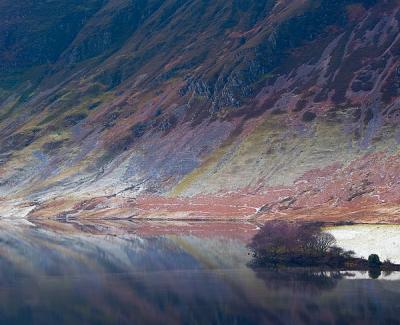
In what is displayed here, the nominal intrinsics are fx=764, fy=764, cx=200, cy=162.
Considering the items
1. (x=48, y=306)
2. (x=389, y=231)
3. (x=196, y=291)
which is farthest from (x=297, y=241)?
(x=48, y=306)

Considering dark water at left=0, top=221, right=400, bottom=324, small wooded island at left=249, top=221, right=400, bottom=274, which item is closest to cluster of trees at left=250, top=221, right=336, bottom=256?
small wooded island at left=249, top=221, right=400, bottom=274

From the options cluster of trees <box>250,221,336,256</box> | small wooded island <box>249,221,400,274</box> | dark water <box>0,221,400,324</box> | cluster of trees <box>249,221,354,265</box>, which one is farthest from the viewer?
cluster of trees <box>250,221,336,256</box>

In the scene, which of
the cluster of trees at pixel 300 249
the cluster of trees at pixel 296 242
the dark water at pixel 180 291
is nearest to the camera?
the dark water at pixel 180 291

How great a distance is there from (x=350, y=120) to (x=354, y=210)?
51.9m

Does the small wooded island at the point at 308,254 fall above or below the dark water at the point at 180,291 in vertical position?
above

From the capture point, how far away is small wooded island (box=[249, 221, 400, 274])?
280 ft

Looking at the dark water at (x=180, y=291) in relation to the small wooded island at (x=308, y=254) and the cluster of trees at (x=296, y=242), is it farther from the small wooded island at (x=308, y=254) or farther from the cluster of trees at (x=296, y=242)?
the cluster of trees at (x=296, y=242)

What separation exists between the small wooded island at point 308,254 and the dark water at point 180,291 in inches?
117

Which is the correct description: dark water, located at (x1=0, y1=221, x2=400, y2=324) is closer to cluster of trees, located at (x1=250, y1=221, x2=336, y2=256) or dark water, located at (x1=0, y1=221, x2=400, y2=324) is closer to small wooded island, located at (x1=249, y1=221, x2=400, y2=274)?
small wooded island, located at (x1=249, y1=221, x2=400, y2=274)

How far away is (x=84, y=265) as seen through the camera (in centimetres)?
9900

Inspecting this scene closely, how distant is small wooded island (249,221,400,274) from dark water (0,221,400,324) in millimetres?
2967

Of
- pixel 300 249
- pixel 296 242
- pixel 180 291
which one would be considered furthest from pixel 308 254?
pixel 180 291

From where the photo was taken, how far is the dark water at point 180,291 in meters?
64.4

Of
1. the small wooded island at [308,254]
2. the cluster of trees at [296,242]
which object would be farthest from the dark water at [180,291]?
the cluster of trees at [296,242]
